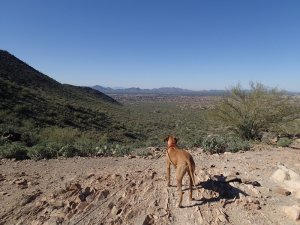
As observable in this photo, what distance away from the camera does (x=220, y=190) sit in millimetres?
6758

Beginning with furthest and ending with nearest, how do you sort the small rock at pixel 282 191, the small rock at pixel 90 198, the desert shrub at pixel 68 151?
the desert shrub at pixel 68 151, the small rock at pixel 282 191, the small rock at pixel 90 198

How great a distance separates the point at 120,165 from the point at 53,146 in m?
3.08

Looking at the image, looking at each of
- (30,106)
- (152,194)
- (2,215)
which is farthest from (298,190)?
(30,106)

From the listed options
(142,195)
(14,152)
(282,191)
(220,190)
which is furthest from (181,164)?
(14,152)

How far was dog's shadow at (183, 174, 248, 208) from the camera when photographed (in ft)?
20.6

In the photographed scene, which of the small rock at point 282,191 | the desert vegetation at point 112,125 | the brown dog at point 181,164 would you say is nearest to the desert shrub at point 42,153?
the desert vegetation at point 112,125

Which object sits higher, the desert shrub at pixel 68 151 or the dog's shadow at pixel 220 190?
the dog's shadow at pixel 220 190

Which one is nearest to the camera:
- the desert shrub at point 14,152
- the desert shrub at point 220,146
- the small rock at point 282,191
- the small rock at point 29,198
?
the small rock at point 29,198

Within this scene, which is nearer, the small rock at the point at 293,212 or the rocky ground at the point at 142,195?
the small rock at the point at 293,212

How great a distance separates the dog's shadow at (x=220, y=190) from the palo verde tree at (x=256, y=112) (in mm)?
9800

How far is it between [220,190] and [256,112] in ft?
34.5

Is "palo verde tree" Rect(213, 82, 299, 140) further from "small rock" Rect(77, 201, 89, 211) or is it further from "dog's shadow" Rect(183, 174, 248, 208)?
"small rock" Rect(77, 201, 89, 211)

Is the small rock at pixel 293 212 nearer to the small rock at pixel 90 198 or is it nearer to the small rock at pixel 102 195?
the small rock at pixel 102 195

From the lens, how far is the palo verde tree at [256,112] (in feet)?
53.7
